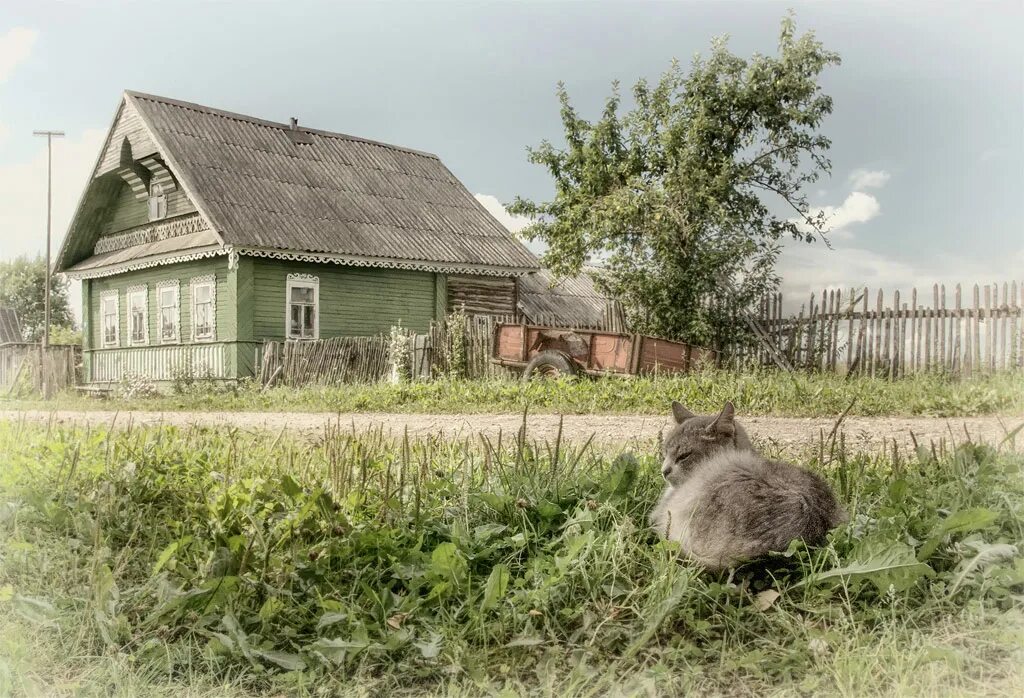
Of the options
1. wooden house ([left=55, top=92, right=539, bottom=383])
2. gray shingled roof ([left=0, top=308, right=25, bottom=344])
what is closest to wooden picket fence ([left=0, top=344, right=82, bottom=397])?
gray shingled roof ([left=0, top=308, right=25, bottom=344])

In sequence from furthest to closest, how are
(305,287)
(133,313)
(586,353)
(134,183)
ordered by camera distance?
(305,287) < (134,183) < (586,353) < (133,313)

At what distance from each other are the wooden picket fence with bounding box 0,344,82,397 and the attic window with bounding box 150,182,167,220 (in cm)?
550

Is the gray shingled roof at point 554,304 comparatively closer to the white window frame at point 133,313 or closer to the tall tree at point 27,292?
the white window frame at point 133,313

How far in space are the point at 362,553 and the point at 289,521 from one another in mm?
331

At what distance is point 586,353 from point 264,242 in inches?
242

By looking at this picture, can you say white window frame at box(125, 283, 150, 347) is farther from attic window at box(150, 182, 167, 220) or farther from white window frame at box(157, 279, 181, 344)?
attic window at box(150, 182, 167, 220)

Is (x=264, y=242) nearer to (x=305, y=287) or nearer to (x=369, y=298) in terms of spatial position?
(x=305, y=287)

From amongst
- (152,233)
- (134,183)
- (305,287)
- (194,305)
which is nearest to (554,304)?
(305,287)

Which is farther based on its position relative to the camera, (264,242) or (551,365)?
(264,242)

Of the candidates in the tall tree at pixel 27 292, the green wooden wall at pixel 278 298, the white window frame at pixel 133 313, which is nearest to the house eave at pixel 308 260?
the green wooden wall at pixel 278 298

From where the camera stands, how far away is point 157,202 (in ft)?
38.2

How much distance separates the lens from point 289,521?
3043mm

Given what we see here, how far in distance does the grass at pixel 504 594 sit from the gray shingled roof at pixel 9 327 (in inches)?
32.5

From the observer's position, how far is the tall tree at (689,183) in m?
3.37
